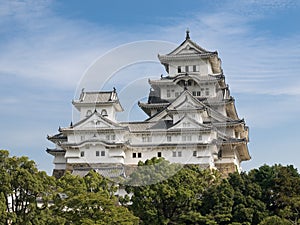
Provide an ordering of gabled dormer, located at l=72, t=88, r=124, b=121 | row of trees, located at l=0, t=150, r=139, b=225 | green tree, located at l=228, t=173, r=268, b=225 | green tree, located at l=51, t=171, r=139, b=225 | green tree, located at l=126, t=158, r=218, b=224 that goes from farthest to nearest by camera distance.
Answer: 1. gabled dormer, located at l=72, t=88, r=124, b=121
2. green tree, located at l=126, t=158, r=218, b=224
3. green tree, located at l=228, t=173, r=268, b=225
4. green tree, located at l=51, t=171, r=139, b=225
5. row of trees, located at l=0, t=150, r=139, b=225

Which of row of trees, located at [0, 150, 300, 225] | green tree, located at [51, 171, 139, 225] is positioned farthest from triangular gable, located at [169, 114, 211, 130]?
green tree, located at [51, 171, 139, 225]

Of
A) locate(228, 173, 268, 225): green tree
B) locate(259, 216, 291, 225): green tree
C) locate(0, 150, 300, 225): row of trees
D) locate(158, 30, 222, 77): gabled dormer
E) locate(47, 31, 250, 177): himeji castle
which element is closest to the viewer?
locate(0, 150, 300, 225): row of trees

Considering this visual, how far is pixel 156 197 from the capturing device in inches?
1080

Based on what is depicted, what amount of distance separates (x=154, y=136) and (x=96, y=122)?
4.29m

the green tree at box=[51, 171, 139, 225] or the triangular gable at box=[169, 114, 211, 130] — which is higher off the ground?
the triangular gable at box=[169, 114, 211, 130]

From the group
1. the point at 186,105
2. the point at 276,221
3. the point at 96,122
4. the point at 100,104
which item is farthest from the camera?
the point at 100,104

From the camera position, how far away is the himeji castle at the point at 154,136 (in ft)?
127

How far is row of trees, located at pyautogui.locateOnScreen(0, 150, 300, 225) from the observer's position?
77.4 ft

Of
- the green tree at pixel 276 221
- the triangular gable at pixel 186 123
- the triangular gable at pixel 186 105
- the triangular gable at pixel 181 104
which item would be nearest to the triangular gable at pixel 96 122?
the triangular gable at pixel 186 105

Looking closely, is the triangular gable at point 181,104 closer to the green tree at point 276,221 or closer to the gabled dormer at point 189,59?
the gabled dormer at point 189,59

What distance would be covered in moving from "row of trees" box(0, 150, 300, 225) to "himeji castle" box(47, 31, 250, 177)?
7537 millimetres

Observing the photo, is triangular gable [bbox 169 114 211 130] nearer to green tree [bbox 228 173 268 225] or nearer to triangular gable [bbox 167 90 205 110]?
triangular gable [bbox 167 90 205 110]

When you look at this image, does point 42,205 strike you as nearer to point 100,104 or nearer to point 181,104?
point 181,104

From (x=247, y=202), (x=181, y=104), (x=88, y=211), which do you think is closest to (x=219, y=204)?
(x=247, y=202)
